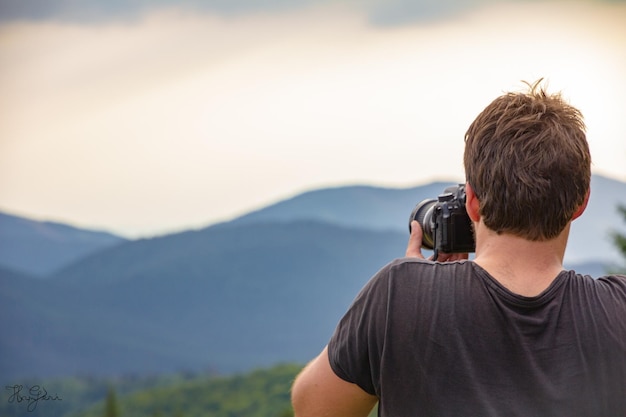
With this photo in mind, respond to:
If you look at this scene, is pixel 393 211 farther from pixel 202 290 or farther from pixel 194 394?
pixel 202 290

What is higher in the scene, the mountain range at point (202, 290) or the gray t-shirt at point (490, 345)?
the gray t-shirt at point (490, 345)

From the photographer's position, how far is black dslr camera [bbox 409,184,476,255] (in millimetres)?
2059

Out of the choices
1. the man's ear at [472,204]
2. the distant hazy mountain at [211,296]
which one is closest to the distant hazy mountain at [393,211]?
the distant hazy mountain at [211,296]

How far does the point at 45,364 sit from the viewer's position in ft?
68.3

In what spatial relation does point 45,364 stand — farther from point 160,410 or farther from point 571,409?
point 571,409

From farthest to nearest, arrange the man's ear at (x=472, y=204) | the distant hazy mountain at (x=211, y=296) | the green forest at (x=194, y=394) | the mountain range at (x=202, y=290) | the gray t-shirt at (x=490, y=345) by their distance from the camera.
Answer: the distant hazy mountain at (x=211, y=296) → the mountain range at (x=202, y=290) → the green forest at (x=194, y=394) → the man's ear at (x=472, y=204) → the gray t-shirt at (x=490, y=345)

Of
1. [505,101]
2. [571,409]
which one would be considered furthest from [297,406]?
[505,101]

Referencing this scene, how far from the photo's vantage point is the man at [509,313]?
5.44ft

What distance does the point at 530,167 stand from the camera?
1.67m

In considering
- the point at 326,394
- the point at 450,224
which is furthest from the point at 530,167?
the point at 326,394

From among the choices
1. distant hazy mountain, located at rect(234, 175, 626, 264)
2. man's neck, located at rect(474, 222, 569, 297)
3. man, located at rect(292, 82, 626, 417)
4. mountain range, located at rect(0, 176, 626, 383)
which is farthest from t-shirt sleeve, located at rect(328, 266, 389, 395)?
mountain range, located at rect(0, 176, 626, 383)

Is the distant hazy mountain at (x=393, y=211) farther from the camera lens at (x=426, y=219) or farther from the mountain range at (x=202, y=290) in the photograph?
the camera lens at (x=426, y=219)

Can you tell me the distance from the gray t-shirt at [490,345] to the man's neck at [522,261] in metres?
0.02

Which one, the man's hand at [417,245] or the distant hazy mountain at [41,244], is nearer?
the man's hand at [417,245]
